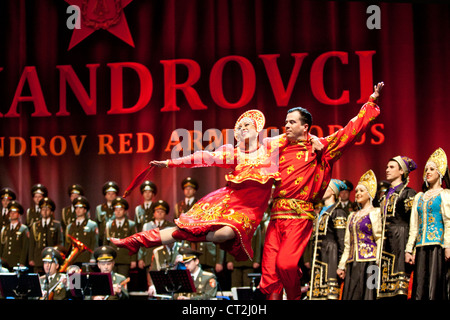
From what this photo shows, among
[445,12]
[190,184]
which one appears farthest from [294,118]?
[445,12]

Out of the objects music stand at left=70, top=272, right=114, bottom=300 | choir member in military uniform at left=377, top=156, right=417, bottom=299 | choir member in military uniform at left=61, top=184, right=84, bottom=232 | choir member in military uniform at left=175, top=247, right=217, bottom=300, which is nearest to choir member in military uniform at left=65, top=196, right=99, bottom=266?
choir member in military uniform at left=61, top=184, right=84, bottom=232

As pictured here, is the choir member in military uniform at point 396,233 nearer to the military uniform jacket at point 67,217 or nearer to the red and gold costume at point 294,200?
the red and gold costume at point 294,200

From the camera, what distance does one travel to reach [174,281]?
658cm

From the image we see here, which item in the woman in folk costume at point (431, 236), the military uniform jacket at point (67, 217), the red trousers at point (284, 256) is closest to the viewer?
the red trousers at point (284, 256)

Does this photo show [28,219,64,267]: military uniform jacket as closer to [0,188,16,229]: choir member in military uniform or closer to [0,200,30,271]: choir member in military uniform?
[0,200,30,271]: choir member in military uniform

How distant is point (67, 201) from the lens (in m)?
10.8

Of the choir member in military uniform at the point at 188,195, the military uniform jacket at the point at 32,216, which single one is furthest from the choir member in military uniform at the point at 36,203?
the choir member in military uniform at the point at 188,195

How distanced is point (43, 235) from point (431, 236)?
541cm

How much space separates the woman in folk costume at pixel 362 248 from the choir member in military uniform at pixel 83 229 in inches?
143

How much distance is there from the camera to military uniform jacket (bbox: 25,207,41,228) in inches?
382

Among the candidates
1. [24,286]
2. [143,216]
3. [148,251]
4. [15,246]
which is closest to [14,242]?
[15,246]

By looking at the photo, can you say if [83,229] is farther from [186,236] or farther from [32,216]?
[186,236]

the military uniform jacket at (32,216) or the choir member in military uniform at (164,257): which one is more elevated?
the military uniform jacket at (32,216)

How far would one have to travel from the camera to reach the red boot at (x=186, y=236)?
4.82 m
